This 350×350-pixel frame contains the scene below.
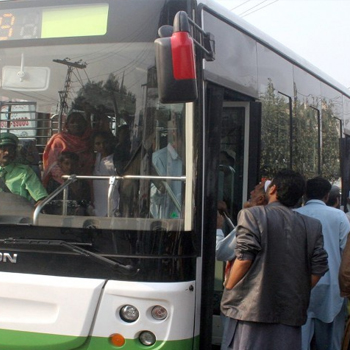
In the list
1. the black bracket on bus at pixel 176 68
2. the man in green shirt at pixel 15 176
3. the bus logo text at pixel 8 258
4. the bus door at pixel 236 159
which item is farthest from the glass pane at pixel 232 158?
the bus logo text at pixel 8 258

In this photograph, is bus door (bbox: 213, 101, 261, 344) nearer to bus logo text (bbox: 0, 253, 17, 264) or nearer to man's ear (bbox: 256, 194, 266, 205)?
man's ear (bbox: 256, 194, 266, 205)

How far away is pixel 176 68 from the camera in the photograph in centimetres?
386

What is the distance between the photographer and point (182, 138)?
4293mm

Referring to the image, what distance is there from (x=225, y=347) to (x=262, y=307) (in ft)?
1.59

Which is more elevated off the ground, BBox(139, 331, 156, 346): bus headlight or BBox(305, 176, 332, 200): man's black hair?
BBox(305, 176, 332, 200): man's black hair

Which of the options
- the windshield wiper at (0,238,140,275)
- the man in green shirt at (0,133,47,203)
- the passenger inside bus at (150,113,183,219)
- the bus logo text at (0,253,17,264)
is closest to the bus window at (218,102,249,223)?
the passenger inside bus at (150,113,183,219)

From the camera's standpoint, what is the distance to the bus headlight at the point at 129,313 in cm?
415

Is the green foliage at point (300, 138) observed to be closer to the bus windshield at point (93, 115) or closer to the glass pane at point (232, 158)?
the glass pane at point (232, 158)

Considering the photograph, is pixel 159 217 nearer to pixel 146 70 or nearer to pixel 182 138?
pixel 182 138

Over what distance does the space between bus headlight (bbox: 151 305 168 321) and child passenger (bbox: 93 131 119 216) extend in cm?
68

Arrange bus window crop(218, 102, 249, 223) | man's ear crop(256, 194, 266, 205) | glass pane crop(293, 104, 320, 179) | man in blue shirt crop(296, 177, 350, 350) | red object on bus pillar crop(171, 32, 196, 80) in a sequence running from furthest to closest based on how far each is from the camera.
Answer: glass pane crop(293, 104, 320, 179)
bus window crop(218, 102, 249, 223)
man in blue shirt crop(296, 177, 350, 350)
man's ear crop(256, 194, 266, 205)
red object on bus pillar crop(171, 32, 196, 80)

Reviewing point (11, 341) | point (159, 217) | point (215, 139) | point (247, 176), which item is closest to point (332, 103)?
point (247, 176)

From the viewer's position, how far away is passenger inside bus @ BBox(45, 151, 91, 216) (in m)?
4.29

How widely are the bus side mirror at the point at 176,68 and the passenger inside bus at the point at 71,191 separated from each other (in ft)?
2.82
